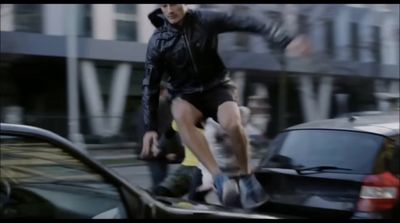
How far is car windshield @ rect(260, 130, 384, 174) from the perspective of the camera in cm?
500

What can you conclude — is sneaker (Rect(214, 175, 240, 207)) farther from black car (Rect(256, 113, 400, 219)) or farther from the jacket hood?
black car (Rect(256, 113, 400, 219))

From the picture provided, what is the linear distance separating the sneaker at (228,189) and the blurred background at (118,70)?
1093 centimetres

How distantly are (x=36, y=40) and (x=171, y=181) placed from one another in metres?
17.0

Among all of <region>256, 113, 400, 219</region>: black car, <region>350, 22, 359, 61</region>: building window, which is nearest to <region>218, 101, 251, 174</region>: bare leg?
<region>256, 113, 400, 219</region>: black car

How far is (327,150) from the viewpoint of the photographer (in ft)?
17.0

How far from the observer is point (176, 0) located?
9.86ft

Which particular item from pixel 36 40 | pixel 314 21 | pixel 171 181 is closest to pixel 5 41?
pixel 36 40

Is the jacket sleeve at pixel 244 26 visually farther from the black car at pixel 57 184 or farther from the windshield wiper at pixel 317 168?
the windshield wiper at pixel 317 168

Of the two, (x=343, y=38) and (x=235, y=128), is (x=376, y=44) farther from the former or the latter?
(x=235, y=128)

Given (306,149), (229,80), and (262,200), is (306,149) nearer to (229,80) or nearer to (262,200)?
(262,200)

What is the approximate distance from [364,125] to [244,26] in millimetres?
2554

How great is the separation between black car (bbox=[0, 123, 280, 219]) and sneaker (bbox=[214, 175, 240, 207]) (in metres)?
0.51

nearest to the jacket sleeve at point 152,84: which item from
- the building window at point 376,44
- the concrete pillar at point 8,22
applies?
the concrete pillar at point 8,22

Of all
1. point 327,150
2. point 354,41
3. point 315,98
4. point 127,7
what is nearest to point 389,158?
point 327,150
